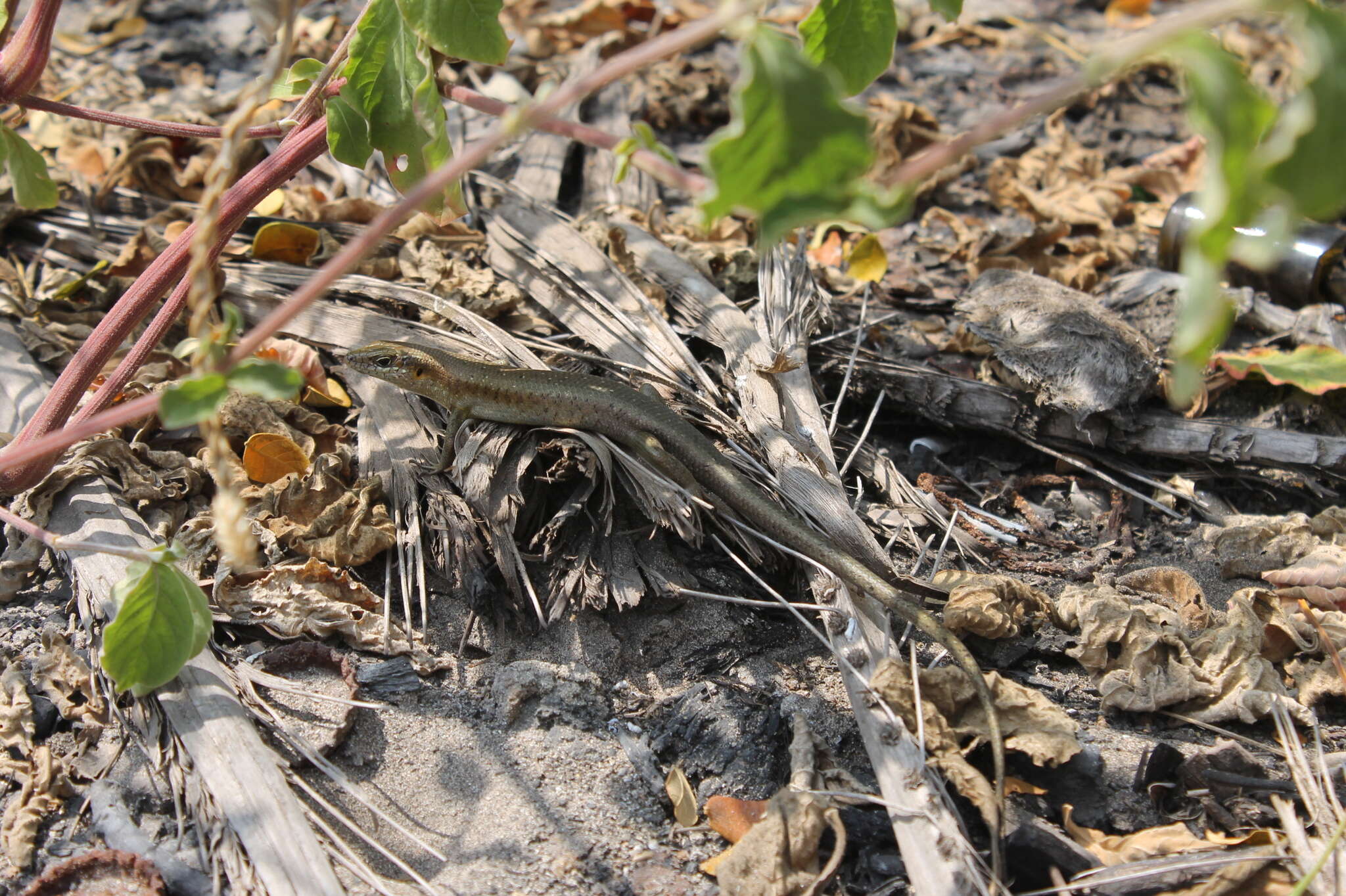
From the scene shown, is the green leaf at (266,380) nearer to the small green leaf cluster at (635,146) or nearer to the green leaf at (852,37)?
the small green leaf cluster at (635,146)

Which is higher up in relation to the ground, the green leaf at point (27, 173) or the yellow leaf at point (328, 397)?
the green leaf at point (27, 173)

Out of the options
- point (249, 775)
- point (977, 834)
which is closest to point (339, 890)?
point (249, 775)

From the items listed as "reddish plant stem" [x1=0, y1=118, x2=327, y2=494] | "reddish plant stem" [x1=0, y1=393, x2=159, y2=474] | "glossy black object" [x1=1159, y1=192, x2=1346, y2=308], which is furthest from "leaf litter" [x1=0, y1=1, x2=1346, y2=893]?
"glossy black object" [x1=1159, y1=192, x2=1346, y2=308]

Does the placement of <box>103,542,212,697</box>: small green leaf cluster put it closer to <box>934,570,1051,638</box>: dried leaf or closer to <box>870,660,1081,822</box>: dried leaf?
<box>870,660,1081,822</box>: dried leaf

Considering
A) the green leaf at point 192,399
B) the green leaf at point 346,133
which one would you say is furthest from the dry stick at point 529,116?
the green leaf at point 346,133

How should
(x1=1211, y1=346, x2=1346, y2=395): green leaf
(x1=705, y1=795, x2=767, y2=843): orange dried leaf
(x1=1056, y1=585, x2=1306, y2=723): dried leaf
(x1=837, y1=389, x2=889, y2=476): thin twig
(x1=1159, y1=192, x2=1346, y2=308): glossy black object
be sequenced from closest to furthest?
(x1=705, y1=795, x2=767, y2=843): orange dried leaf → (x1=1056, y1=585, x2=1306, y2=723): dried leaf → (x1=837, y1=389, x2=889, y2=476): thin twig → (x1=1211, y1=346, x2=1346, y2=395): green leaf → (x1=1159, y1=192, x2=1346, y2=308): glossy black object

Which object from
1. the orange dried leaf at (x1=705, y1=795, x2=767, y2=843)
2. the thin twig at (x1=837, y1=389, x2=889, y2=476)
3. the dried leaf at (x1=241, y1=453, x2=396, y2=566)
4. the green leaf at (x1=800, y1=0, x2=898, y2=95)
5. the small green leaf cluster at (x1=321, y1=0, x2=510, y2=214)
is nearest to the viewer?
the green leaf at (x1=800, y1=0, x2=898, y2=95)

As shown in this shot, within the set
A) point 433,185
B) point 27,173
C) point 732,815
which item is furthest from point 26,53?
point 732,815

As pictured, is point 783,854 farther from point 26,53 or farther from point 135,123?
point 26,53
